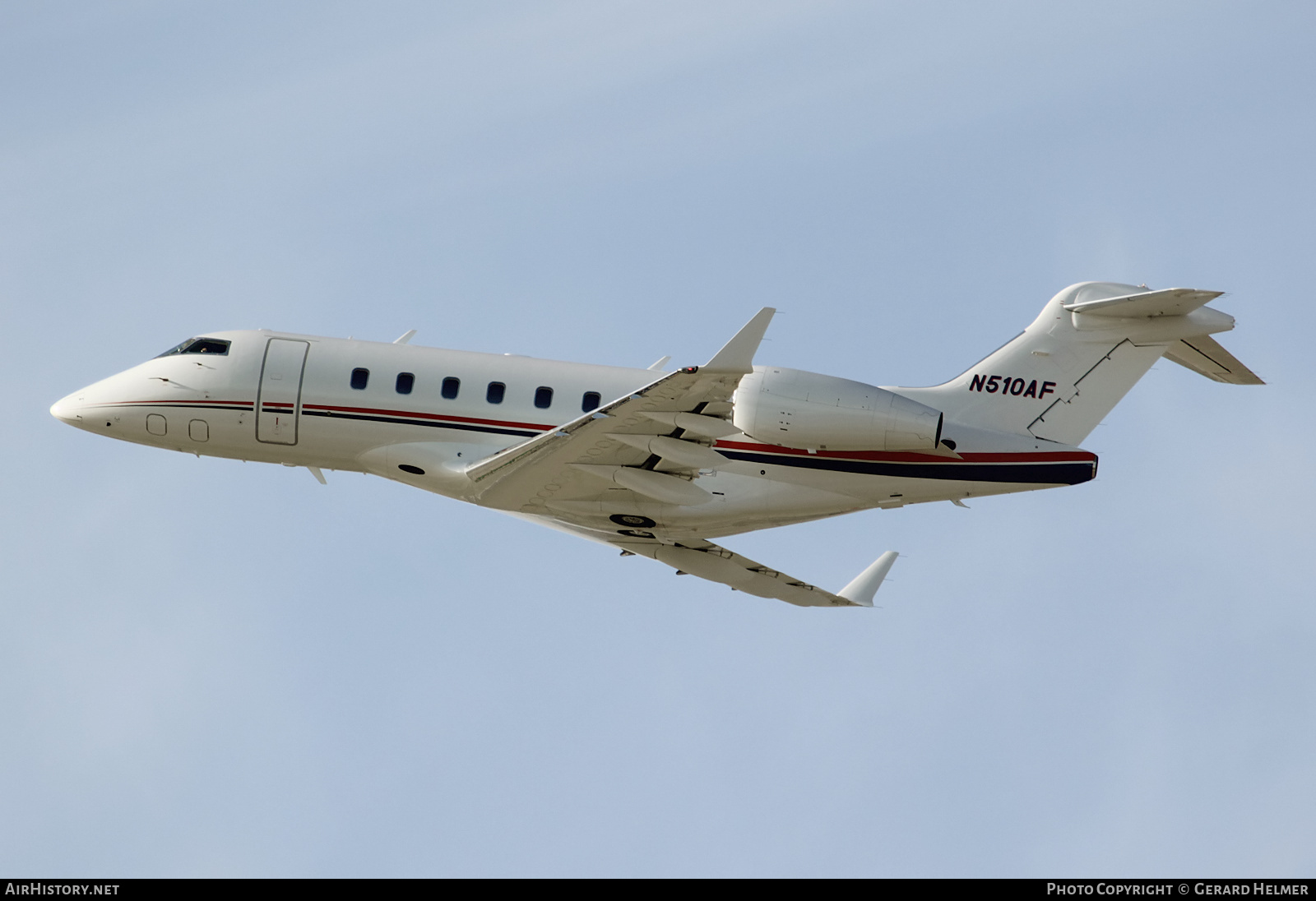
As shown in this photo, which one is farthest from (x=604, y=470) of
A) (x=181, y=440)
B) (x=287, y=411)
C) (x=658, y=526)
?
(x=181, y=440)

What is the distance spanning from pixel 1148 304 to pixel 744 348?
771cm

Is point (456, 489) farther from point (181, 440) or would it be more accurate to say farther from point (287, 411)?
point (181, 440)

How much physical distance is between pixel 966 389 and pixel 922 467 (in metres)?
1.89

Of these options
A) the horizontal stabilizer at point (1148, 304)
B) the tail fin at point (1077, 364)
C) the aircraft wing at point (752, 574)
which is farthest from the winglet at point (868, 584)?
the horizontal stabilizer at point (1148, 304)

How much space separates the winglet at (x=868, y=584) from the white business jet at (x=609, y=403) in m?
4.00

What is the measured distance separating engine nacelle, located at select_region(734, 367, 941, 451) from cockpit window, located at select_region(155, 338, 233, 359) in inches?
358

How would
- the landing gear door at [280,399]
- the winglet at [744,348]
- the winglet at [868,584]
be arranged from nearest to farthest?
the winglet at [744,348]
the landing gear door at [280,399]
the winglet at [868,584]

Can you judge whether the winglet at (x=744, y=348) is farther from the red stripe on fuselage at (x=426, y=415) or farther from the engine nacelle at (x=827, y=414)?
the red stripe on fuselage at (x=426, y=415)

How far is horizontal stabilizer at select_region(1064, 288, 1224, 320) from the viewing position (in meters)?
23.1

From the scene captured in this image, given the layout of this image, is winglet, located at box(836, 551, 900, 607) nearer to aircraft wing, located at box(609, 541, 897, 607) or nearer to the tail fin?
aircraft wing, located at box(609, 541, 897, 607)

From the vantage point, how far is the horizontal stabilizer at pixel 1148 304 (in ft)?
75.9

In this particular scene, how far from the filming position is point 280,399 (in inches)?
990
